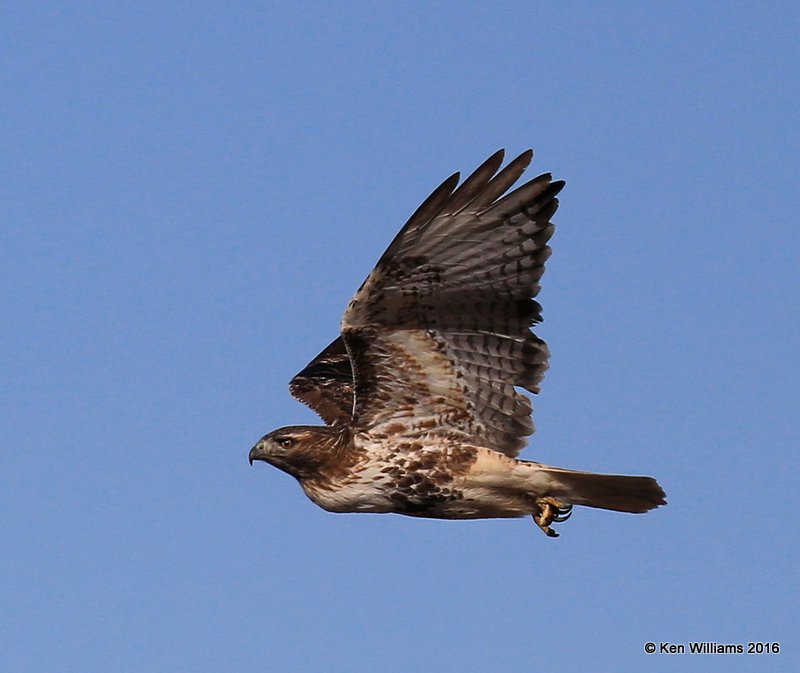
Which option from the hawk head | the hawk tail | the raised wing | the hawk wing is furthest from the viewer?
the raised wing

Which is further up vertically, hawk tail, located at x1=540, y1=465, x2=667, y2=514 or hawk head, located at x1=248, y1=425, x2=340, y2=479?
hawk head, located at x1=248, y1=425, x2=340, y2=479

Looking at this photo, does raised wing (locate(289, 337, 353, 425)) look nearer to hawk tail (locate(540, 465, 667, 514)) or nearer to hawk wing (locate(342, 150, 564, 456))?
hawk wing (locate(342, 150, 564, 456))

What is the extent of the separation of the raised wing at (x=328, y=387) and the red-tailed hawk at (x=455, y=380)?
170cm

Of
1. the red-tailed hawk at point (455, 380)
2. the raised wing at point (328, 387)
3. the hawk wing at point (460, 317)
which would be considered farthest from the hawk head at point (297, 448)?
the raised wing at point (328, 387)

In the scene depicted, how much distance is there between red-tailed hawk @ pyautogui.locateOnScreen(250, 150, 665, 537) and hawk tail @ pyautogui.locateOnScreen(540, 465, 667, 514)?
11mm

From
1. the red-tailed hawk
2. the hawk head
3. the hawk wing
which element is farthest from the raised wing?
the hawk wing

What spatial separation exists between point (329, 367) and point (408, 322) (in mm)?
3319

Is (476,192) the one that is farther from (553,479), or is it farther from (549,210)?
(553,479)

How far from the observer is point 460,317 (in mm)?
13594

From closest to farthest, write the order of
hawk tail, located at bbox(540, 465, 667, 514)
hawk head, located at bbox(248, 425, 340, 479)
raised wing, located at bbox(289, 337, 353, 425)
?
hawk tail, located at bbox(540, 465, 667, 514) < hawk head, located at bbox(248, 425, 340, 479) < raised wing, located at bbox(289, 337, 353, 425)

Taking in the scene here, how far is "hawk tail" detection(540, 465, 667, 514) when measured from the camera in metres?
13.7

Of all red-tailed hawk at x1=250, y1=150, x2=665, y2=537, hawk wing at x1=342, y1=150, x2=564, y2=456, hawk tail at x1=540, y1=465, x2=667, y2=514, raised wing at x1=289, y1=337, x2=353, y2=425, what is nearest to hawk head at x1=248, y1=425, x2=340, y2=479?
red-tailed hawk at x1=250, y1=150, x2=665, y2=537

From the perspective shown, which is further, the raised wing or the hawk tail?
the raised wing

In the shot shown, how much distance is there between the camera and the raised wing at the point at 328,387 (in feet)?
52.2
